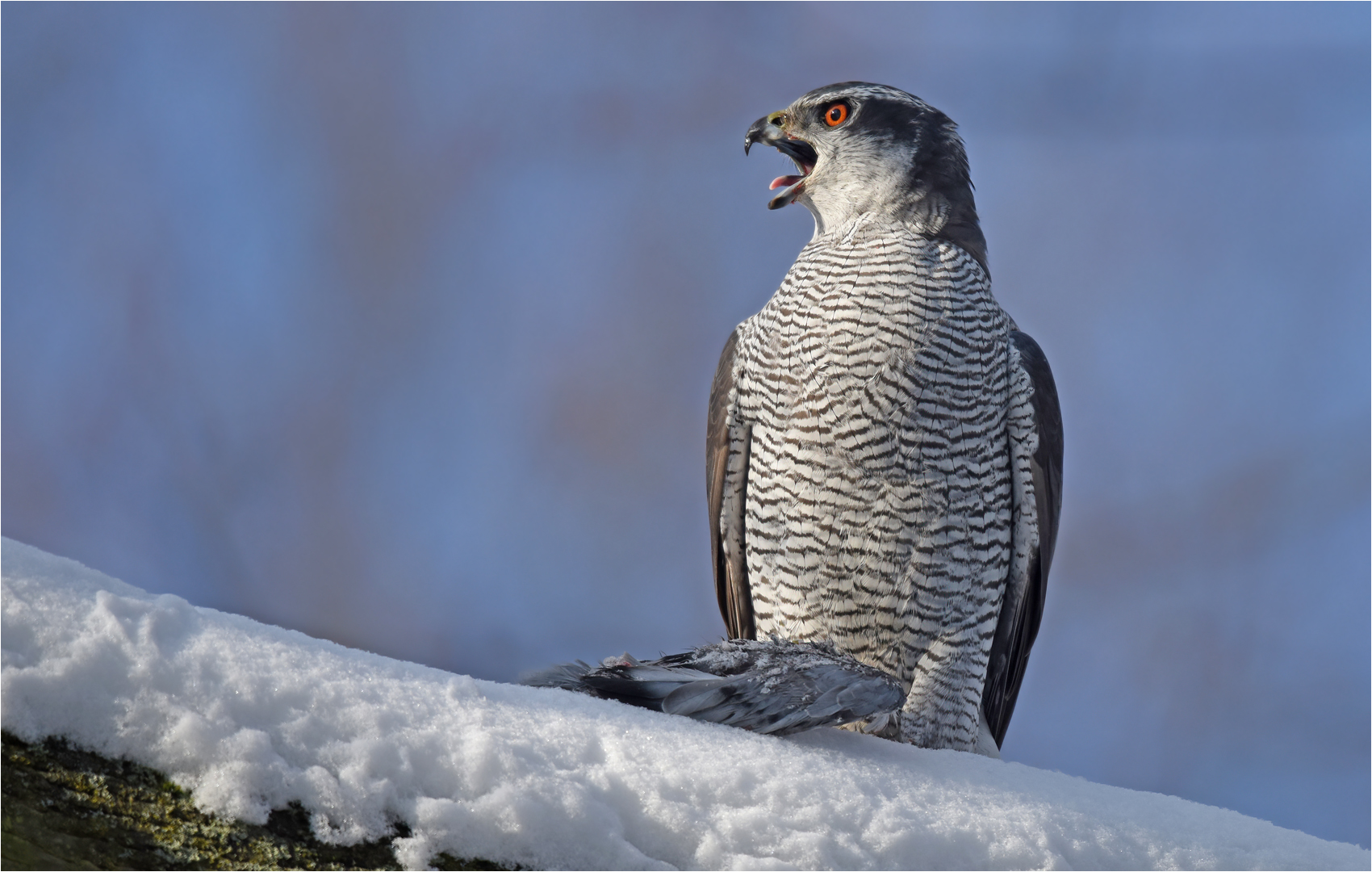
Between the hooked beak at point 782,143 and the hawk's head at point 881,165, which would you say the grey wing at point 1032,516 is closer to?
the hawk's head at point 881,165

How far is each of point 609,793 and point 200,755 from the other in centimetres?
55

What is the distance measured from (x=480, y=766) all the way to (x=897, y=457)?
6.14ft


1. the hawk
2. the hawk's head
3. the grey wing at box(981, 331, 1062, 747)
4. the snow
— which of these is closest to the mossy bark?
the snow

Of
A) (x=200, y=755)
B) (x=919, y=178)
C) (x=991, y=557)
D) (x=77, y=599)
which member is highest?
(x=919, y=178)

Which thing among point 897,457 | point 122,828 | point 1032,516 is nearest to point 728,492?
Result: point 897,457

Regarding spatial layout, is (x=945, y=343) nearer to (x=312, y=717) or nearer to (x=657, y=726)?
(x=657, y=726)

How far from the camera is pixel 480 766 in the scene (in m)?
1.33

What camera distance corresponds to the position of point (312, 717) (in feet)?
4.25

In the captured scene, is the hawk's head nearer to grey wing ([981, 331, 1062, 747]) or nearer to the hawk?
the hawk

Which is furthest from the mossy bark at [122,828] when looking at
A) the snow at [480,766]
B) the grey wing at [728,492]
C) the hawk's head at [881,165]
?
the hawk's head at [881,165]

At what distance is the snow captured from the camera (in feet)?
3.94

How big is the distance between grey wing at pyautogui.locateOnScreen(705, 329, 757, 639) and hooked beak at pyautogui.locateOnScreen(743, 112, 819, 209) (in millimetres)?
656

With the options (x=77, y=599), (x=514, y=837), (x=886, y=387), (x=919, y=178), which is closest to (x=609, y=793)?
(x=514, y=837)

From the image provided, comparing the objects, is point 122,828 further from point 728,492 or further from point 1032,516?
point 1032,516
